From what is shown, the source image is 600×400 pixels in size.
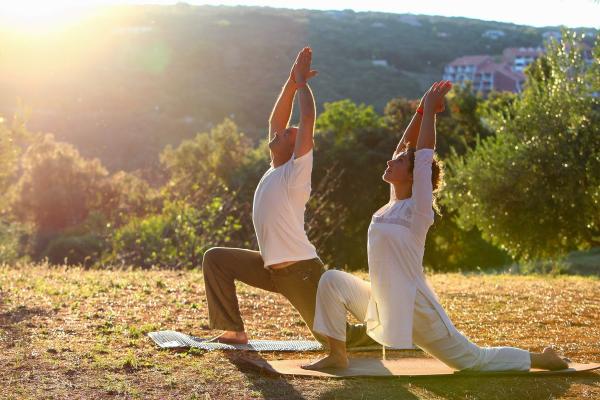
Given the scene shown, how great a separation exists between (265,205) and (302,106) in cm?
81

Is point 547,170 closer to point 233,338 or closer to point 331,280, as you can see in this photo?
point 233,338

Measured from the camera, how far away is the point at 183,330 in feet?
28.5

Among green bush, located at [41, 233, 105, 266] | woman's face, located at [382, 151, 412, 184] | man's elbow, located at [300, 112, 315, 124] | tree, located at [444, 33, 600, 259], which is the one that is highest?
man's elbow, located at [300, 112, 315, 124]

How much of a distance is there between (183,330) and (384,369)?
2383mm

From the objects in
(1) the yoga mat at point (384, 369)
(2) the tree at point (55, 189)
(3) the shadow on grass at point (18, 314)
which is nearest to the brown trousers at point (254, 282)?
(1) the yoga mat at point (384, 369)

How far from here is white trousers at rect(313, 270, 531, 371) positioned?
6.61 meters

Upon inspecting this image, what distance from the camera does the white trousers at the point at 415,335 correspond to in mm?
6609

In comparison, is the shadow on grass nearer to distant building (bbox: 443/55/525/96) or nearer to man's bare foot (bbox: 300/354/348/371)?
man's bare foot (bbox: 300/354/348/371)

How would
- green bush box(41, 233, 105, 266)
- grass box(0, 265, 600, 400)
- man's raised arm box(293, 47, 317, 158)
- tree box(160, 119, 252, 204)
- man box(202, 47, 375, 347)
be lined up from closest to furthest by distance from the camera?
grass box(0, 265, 600, 400) → man's raised arm box(293, 47, 317, 158) → man box(202, 47, 375, 347) → green bush box(41, 233, 105, 266) → tree box(160, 119, 252, 204)

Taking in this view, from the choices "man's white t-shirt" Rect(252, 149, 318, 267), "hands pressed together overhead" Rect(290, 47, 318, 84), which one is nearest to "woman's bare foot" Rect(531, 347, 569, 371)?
"man's white t-shirt" Rect(252, 149, 318, 267)

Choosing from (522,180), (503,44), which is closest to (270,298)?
(522,180)

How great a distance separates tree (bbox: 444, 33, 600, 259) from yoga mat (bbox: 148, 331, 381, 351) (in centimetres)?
1290

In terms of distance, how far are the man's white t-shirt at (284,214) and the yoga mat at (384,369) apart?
0.79 meters

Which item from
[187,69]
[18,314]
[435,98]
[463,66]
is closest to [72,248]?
[18,314]
